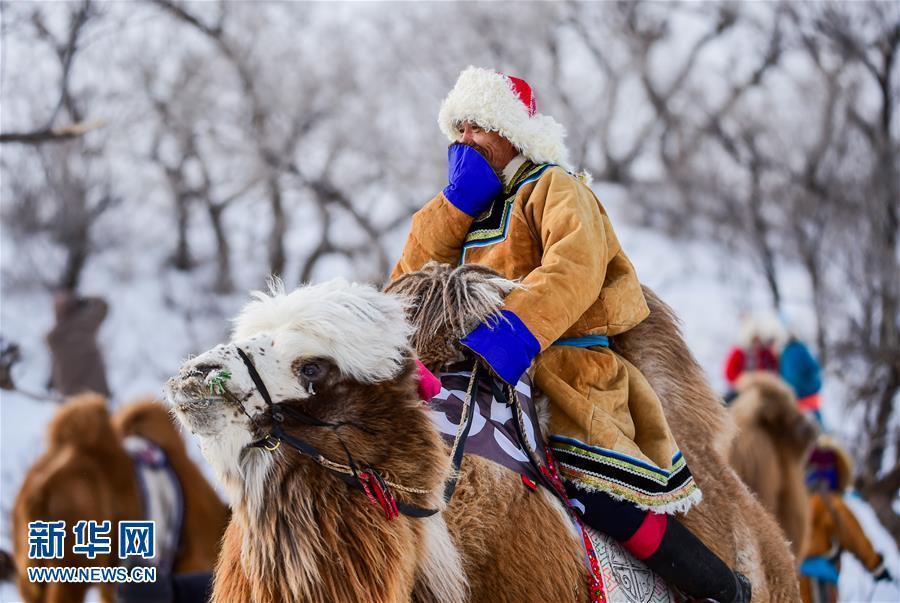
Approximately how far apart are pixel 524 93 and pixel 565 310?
100 cm

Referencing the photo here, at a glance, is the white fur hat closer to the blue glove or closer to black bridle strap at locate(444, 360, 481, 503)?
the blue glove

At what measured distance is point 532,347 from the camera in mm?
2512

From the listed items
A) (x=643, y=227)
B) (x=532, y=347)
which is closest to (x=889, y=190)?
(x=643, y=227)

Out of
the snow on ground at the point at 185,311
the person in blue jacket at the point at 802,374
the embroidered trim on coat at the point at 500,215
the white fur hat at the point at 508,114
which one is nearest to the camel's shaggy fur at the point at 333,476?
Result: the embroidered trim on coat at the point at 500,215

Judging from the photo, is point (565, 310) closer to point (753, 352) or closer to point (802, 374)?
point (802, 374)

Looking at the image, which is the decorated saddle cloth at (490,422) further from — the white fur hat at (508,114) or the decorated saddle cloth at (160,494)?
the decorated saddle cloth at (160,494)

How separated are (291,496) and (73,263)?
1506cm

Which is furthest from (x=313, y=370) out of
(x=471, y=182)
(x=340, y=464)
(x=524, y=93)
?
(x=524, y=93)

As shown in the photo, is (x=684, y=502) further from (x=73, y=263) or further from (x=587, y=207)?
(x=73, y=263)

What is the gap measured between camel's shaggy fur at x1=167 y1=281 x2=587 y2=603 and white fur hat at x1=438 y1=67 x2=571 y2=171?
3.24 ft

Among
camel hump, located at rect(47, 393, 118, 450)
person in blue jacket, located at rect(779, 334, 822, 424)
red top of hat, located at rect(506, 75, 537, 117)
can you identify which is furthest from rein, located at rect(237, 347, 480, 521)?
person in blue jacket, located at rect(779, 334, 822, 424)

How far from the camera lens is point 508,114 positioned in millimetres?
3107

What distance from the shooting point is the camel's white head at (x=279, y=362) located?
2.04 metres

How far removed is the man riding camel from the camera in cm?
263
